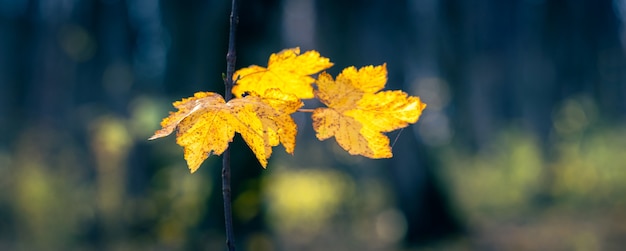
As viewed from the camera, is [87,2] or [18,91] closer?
[87,2]

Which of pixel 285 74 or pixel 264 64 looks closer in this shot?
pixel 285 74

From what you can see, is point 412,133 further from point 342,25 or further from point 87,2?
point 87,2

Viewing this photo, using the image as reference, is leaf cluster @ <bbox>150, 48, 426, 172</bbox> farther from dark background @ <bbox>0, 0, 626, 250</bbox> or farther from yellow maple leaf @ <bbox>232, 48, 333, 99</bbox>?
dark background @ <bbox>0, 0, 626, 250</bbox>

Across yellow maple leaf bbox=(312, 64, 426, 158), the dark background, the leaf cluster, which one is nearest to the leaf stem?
the leaf cluster

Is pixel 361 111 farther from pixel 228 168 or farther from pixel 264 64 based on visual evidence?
pixel 264 64

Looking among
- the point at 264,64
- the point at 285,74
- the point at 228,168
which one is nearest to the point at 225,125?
the point at 228,168

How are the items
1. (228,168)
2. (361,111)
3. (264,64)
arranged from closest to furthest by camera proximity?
(228,168)
(361,111)
(264,64)

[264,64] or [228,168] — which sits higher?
[264,64]

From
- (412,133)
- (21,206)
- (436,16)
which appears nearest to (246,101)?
(412,133)

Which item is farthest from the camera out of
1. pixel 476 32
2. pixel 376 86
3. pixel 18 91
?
pixel 18 91
